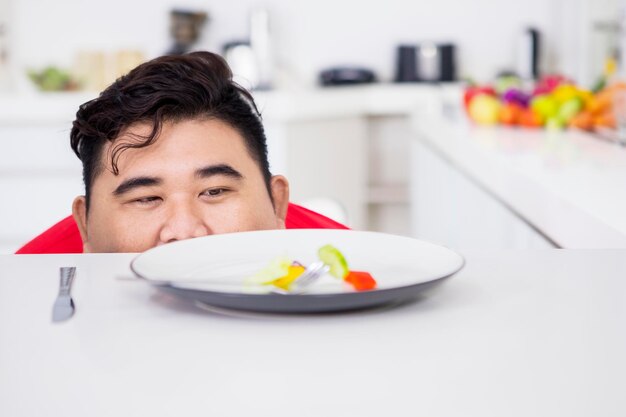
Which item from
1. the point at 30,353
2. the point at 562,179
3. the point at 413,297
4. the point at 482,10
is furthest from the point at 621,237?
the point at 482,10

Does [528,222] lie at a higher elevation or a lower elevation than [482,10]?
lower

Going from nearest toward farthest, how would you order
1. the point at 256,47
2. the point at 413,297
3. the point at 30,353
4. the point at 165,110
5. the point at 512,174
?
the point at 30,353 → the point at 413,297 → the point at 165,110 → the point at 512,174 → the point at 256,47

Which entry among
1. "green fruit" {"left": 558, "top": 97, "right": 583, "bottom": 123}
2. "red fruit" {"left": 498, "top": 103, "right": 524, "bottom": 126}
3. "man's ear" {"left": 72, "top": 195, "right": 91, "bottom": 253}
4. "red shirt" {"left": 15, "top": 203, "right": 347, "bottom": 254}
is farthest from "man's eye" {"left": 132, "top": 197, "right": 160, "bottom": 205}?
"red fruit" {"left": 498, "top": 103, "right": 524, "bottom": 126}

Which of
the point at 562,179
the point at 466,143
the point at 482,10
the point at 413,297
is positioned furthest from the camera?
the point at 482,10

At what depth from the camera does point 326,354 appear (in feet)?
1.77

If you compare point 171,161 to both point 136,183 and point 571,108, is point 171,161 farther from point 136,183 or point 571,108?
point 571,108

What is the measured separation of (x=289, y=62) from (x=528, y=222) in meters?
3.07

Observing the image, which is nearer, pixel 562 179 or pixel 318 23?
pixel 562 179

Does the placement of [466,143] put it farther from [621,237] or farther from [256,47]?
[256,47]

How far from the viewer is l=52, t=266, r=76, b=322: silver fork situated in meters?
0.61

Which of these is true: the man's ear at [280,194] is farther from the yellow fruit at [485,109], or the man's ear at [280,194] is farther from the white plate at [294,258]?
the yellow fruit at [485,109]

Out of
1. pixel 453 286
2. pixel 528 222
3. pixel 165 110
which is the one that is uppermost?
pixel 165 110

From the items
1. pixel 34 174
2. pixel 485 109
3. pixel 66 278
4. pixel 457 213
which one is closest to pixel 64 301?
pixel 66 278

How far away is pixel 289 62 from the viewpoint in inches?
184
